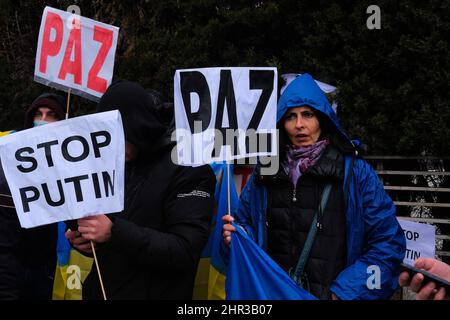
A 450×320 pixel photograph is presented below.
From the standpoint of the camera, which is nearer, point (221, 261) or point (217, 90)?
point (217, 90)

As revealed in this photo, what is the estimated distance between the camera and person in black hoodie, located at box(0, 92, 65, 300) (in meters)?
2.50

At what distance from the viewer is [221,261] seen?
9.47 ft

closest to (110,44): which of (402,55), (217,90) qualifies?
(217,90)

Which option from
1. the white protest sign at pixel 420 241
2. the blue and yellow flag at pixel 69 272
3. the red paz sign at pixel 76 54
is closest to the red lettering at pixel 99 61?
the red paz sign at pixel 76 54

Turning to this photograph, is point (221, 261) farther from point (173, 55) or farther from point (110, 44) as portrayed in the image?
point (173, 55)

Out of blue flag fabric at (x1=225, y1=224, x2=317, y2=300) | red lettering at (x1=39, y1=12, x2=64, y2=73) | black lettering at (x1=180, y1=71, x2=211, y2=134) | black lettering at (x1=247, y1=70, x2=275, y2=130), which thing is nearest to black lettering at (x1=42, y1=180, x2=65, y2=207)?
black lettering at (x1=180, y1=71, x2=211, y2=134)

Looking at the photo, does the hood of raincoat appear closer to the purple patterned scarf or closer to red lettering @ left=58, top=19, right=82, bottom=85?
the purple patterned scarf

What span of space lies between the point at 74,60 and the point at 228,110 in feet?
4.82

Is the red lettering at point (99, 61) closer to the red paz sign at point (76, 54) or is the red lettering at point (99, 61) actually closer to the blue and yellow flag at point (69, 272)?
the red paz sign at point (76, 54)

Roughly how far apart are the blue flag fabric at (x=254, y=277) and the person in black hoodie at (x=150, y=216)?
0.28 meters

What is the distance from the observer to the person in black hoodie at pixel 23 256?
250cm

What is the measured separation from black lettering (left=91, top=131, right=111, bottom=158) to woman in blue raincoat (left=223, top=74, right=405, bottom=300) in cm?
73
